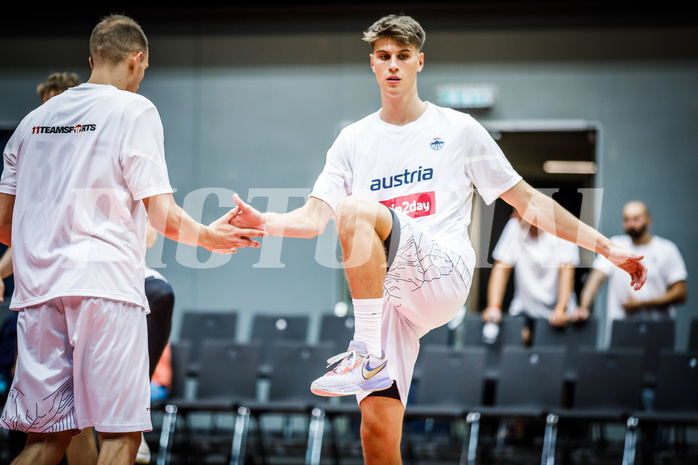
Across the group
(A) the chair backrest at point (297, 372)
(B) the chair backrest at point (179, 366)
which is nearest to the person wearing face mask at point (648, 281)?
(A) the chair backrest at point (297, 372)

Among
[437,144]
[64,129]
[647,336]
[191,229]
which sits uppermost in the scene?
[437,144]

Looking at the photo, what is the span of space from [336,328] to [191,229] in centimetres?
412

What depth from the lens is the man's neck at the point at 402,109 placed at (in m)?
3.49

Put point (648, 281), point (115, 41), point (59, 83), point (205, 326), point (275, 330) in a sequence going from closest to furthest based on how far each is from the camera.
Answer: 1. point (115, 41)
2. point (59, 83)
3. point (648, 281)
4. point (275, 330)
5. point (205, 326)

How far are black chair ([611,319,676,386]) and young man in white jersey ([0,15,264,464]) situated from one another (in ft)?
15.9

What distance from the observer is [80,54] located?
8.79 m

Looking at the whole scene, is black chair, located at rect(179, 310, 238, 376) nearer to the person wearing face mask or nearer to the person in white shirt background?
the person in white shirt background

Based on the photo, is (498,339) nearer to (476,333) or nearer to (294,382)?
(476,333)

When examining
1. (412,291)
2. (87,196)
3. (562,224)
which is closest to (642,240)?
(562,224)

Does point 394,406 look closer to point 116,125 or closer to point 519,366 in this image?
point 116,125

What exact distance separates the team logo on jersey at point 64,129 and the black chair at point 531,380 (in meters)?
4.17

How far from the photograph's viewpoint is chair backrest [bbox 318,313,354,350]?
6926mm

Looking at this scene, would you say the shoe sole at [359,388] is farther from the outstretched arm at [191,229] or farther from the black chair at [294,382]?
the black chair at [294,382]

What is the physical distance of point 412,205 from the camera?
3.39 metres
